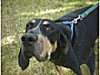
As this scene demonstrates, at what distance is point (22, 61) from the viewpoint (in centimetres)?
200

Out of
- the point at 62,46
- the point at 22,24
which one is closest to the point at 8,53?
the point at 22,24

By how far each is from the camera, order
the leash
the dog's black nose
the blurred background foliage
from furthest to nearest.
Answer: the blurred background foliage → the leash → the dog's black nose

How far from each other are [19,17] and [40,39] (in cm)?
32

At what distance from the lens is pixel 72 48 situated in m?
1.94

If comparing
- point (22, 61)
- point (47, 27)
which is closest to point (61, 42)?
point (47, 27)

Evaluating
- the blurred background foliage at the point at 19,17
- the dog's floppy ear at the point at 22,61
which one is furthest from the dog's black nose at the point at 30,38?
the blurred background foliage at the point at 19,17

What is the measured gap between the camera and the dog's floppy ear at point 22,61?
→ 76.6 inches

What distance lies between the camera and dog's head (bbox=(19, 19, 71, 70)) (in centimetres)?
181

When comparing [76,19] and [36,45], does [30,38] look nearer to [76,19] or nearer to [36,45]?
[36,45]

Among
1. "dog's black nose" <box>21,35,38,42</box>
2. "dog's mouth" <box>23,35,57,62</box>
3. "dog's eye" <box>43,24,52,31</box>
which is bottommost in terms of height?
"dog's mouth" <box>23,35,57,62</box>

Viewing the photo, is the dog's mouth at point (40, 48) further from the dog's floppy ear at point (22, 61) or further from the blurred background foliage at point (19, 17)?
the blurred background foliage at point (19, 17)

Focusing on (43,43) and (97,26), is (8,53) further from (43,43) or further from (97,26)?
(97,26)

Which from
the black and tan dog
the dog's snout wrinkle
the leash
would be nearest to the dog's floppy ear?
the black and tan dog

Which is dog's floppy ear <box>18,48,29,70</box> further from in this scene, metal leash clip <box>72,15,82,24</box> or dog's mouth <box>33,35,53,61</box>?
metal leash clip <box>72,15,82,24</box>
